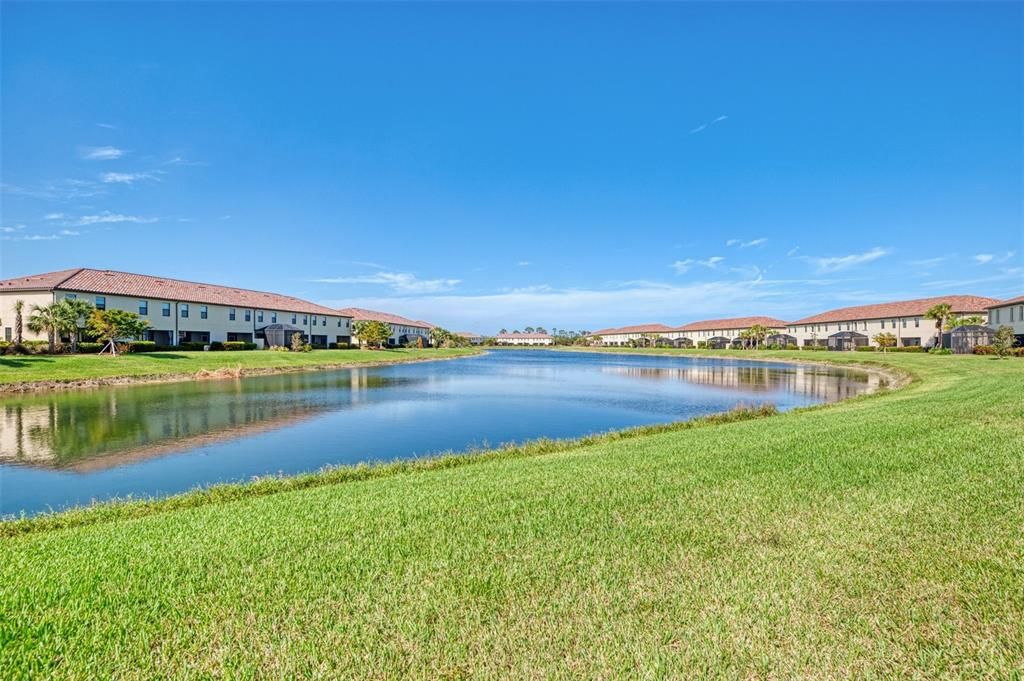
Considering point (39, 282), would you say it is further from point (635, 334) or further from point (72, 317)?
point (635, 334)

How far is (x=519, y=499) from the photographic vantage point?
5867 millimetres

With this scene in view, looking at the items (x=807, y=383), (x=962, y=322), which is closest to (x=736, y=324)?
(x=962, y=322)

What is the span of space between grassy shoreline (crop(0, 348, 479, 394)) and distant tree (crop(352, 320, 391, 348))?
76.9 ft

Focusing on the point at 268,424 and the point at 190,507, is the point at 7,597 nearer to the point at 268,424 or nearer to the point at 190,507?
the point at 190,507

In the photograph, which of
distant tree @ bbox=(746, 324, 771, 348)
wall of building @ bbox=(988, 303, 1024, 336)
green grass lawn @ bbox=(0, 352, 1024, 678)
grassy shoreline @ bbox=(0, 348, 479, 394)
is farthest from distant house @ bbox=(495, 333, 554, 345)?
green grass lawn @ bbox=(0, 352, 1024, 678)

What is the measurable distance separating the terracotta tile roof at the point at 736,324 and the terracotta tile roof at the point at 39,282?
9497cm

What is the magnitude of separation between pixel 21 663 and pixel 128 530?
2.82 meters

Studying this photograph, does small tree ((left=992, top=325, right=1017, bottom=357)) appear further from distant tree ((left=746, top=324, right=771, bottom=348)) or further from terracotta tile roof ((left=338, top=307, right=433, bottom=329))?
terracotta tile roof ((left=338, top=307, right=433, bottom=329))

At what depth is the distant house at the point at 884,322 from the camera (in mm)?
59906

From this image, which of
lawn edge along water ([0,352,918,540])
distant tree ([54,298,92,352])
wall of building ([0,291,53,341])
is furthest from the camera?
wall of building ([0,291,53,341])

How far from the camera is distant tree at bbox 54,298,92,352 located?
30844 mm

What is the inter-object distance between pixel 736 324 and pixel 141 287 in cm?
9629

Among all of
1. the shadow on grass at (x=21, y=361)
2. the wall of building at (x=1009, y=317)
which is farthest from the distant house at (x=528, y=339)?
the shadow on grass at (x=21, y=361)

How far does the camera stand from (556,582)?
372 centimetres
